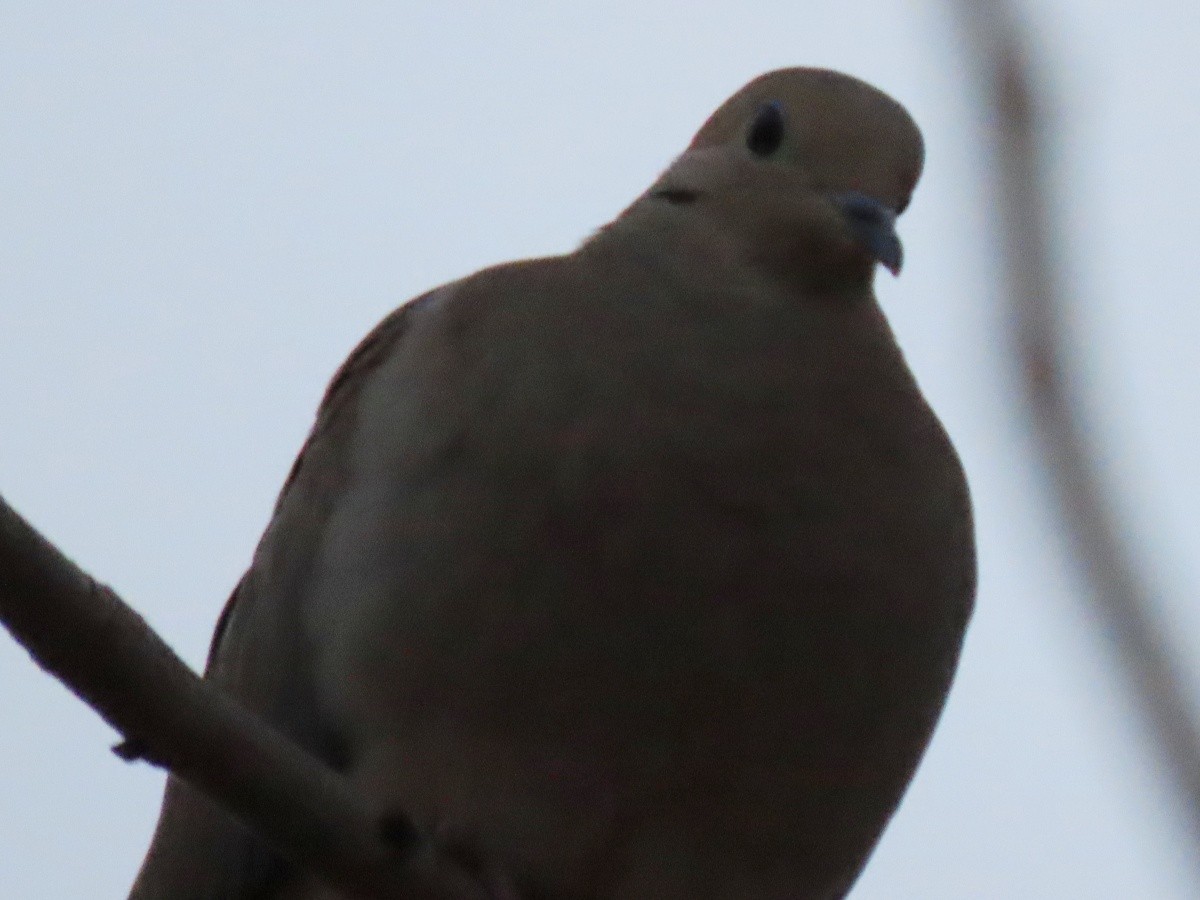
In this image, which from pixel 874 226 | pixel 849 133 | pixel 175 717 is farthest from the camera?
pixel 849 133

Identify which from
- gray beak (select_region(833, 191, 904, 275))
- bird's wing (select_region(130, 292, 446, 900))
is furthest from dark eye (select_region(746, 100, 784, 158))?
bird's wing (select_region(130, 292, 446, 900))

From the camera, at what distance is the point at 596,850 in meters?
2.79

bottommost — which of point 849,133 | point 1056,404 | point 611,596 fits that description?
point 611,596

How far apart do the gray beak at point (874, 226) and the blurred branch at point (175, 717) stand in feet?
4.51

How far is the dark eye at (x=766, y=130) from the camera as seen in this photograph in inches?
137

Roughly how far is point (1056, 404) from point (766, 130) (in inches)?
82.4

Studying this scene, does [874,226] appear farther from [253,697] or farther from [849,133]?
[253,697]

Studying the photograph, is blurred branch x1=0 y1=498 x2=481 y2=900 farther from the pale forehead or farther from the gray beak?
the pale forehead

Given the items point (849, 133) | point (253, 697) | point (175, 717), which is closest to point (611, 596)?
point (253, 697)

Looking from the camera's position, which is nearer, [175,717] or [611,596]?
[175,717]

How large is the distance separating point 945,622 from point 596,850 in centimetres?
63

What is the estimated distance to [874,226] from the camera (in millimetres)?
3277

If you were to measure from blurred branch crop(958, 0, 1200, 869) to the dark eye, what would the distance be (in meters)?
1.93

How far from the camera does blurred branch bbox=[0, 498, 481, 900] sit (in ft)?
6.50
